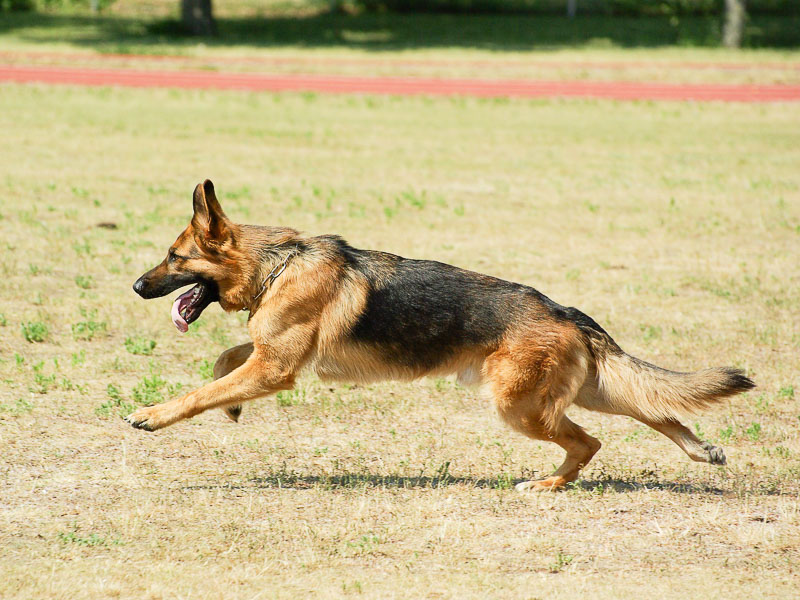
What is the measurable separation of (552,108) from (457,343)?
60.1 ft

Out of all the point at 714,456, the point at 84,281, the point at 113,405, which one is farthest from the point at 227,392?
the point at 84,281

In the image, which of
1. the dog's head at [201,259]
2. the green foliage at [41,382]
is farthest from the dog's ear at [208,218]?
the green foliage at [41,382]

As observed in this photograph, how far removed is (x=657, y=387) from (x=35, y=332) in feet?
15.5

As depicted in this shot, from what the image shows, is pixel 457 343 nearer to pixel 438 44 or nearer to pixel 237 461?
pixel 237 461

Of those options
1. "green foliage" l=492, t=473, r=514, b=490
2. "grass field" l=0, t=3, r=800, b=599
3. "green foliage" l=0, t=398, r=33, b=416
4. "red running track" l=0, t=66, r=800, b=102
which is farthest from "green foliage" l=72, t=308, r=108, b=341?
"red running track" l=0, t=66, r=800, b=102

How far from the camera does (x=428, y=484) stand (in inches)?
222

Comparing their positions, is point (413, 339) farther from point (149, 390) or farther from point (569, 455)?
point (149, 390)

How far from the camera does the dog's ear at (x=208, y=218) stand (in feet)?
18.2

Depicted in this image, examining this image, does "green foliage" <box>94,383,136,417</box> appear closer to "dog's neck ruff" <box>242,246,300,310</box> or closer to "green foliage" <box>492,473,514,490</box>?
"dog's neck ruff" <box>242,246,300,310</box>

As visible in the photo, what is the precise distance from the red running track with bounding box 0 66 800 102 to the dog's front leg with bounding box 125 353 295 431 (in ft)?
63.8

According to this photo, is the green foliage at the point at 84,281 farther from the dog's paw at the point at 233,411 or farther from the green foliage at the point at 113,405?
the dog's paw at the point at 233,411

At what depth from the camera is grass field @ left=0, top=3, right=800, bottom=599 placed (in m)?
4.60

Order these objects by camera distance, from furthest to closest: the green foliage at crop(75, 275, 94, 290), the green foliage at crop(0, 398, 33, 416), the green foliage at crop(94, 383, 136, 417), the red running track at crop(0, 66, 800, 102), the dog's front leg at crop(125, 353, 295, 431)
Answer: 1. the red running track at crop(0, 66, 800, 102)
2. the green foliage at crop(75, 275, 94, 290)
3. the green foliage at crop(94, 383, 136, 417)
4. the green foliage at crop(0, 398, 33, 416)
5. the dog's front leg at crop(125, 353, 295, 431)

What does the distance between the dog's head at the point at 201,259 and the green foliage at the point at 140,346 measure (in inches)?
78.2
